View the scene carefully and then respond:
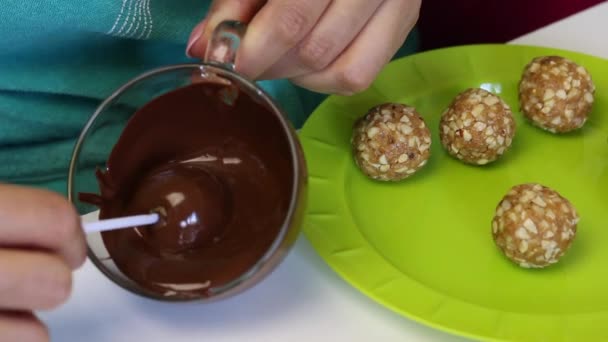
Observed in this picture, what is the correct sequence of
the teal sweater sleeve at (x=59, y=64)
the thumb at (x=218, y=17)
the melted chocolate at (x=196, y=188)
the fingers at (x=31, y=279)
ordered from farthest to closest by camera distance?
1. the teal sweater sleeve at (x=59, y=64)
2. the thumb at (x=218, y=17)
3. the melted chocolate at (x=196, y=188)
4. the fingers at (x=31, y=279)

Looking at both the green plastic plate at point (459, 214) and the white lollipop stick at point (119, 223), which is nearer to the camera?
the white lollipop stick at point (119, 223)

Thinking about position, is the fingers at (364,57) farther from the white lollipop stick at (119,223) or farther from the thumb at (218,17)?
the white lollipop stick at (119,223)

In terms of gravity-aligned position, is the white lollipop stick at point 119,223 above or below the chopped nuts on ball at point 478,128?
above

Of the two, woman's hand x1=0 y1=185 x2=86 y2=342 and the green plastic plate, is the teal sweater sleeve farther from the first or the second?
woman's hand x1=0 y1=185 x2=86 y2=342

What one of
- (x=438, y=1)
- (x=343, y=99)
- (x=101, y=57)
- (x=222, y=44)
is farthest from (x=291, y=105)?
(x=438, y=1)

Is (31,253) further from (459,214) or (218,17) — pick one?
(459,214)

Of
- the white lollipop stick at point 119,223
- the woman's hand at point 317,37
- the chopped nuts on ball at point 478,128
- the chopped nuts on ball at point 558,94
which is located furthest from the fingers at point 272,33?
the chopped nuts on ball at point 558,94
